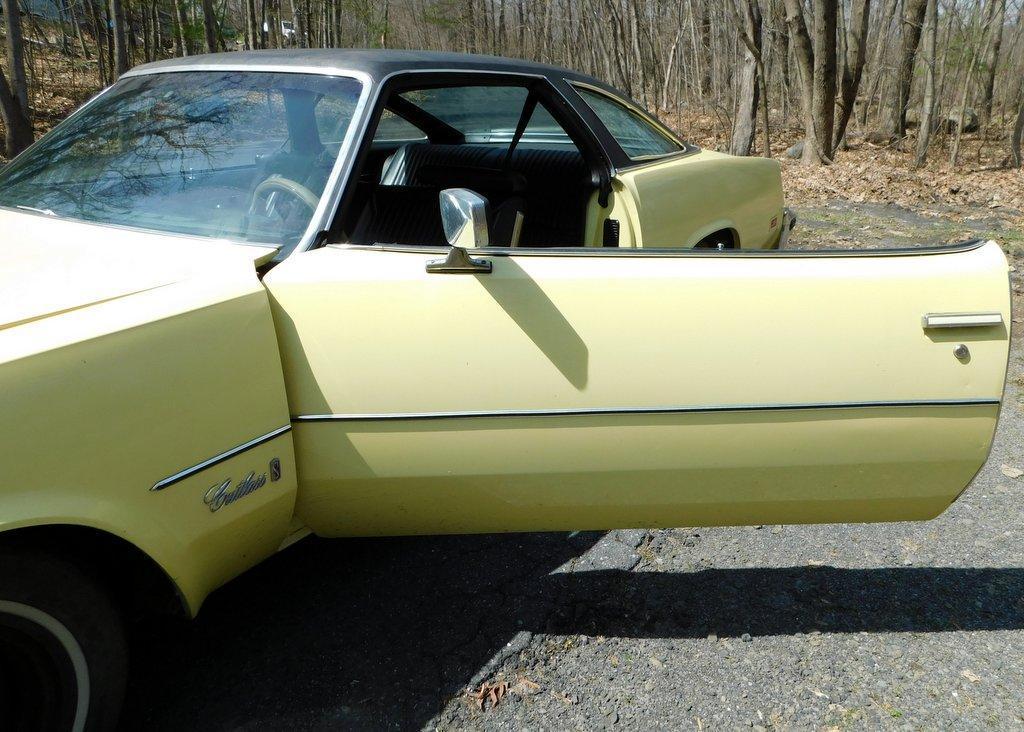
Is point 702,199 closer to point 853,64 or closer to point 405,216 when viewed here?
point 405,216

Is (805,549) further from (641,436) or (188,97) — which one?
(188,97)

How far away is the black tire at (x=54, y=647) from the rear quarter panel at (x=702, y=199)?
219 cm

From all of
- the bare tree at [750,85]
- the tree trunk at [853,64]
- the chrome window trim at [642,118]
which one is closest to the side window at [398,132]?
the chrome window trim at [642,118]

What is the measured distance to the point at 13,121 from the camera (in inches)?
306

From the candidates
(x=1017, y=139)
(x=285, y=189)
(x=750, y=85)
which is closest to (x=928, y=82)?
(x=1017, y=139)

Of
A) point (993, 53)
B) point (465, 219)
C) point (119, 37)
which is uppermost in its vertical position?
point (993, 53)

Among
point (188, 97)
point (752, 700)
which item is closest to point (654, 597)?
point (752, 700)

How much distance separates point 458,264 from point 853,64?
12.7 metres

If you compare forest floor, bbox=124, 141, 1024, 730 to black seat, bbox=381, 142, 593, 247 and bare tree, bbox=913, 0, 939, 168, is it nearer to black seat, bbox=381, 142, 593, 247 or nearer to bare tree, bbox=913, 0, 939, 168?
black seat, bbox=381, 142, 593, 247

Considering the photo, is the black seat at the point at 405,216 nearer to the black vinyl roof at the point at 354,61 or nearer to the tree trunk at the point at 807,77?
the black vinyl roof at the point at 354,61

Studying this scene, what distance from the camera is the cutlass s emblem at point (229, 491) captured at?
1805mm

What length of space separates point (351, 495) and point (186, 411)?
0.49m

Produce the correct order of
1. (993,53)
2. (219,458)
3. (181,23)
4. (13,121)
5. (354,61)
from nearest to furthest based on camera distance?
(219,458), (354,61), (13,121), (181,23), (993,53)

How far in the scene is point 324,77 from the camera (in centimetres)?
250
